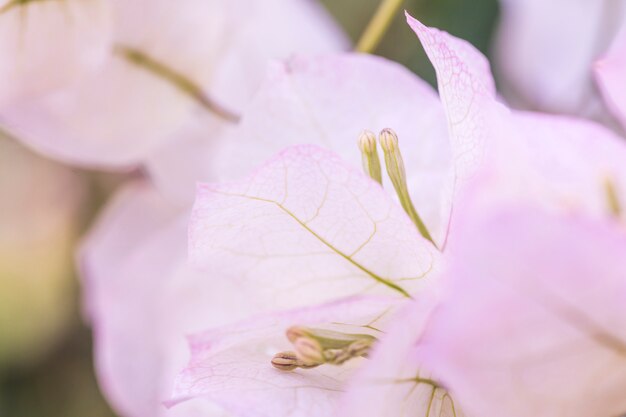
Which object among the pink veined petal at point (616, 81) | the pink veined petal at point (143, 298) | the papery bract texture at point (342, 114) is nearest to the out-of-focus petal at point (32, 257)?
the pink veined petal at point (143, 298)

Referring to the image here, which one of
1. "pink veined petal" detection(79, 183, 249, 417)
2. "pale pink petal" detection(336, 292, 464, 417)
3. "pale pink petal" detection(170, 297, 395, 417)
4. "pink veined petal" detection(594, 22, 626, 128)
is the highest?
"pink veined petal" detection(594, 22, 626, 128)

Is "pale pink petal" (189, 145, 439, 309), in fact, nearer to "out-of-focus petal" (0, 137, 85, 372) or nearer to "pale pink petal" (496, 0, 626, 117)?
"pale pink petal" (496, 0, 626, 117)

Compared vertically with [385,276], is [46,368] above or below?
below

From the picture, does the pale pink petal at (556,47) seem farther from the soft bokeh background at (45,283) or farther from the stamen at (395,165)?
the stamen at (395,165)

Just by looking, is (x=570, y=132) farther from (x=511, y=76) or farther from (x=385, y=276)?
(x=511, y=76)

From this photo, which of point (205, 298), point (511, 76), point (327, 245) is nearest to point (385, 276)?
point (327, 245)

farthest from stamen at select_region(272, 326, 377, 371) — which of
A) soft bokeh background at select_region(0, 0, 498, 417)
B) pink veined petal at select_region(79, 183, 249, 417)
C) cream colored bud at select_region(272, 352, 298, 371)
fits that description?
soft bokeh background at select_region(0, 0, 498, 417)
